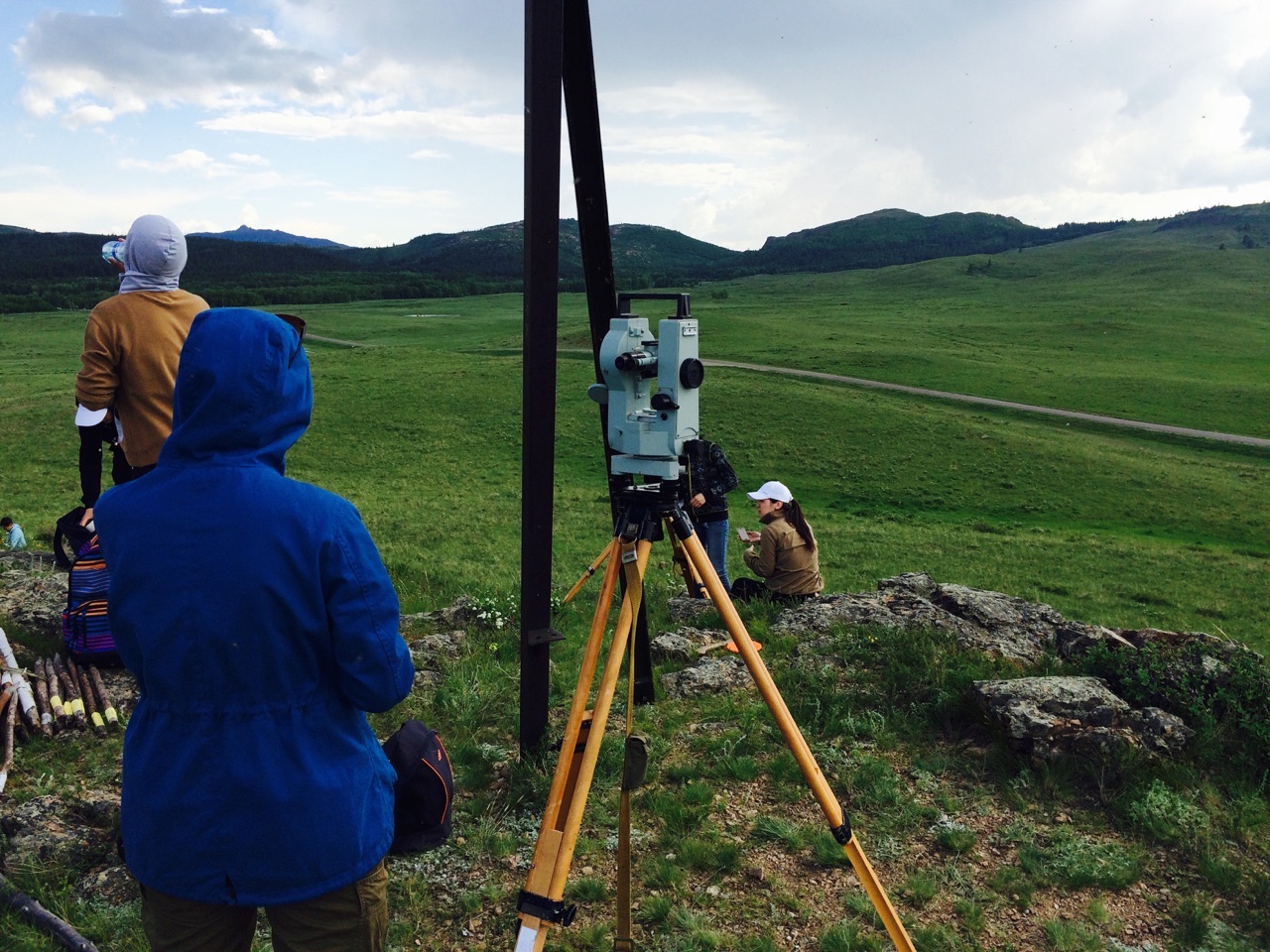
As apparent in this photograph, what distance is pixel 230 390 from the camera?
Answer: 2.15 metres

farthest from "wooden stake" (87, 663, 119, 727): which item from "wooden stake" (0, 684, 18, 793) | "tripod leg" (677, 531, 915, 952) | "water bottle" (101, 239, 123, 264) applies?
"tripod leg" (677, 531, 915, 952)

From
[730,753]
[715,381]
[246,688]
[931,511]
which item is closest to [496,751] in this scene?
[730,753]

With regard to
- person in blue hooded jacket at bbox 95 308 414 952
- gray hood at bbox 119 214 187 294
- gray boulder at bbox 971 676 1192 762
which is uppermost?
gray hood at bbox 119 214 187 294

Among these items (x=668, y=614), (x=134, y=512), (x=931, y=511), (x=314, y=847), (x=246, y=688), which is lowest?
(x=931, y=511)

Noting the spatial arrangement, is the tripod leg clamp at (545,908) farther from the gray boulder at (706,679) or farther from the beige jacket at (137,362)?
the beige jacket at (137,362)

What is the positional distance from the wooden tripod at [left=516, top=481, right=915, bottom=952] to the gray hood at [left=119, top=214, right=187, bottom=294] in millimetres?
3182

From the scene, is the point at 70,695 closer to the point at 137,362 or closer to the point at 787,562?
the point at 137,362

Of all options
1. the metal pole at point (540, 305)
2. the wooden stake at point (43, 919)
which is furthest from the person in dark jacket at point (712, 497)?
the wooden stake at point (43, 919)

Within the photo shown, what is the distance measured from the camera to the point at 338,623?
85.8 inches

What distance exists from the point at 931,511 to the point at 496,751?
23.7m

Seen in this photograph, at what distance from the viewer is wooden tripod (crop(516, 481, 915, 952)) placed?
2.94 meters

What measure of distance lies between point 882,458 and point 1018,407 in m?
14.8

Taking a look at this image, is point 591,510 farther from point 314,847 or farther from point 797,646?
point 314,847

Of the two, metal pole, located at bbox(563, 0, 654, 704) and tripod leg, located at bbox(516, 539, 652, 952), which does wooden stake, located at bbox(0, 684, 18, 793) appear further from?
metal pole, located at bbox(563, 0, 654, 704)
